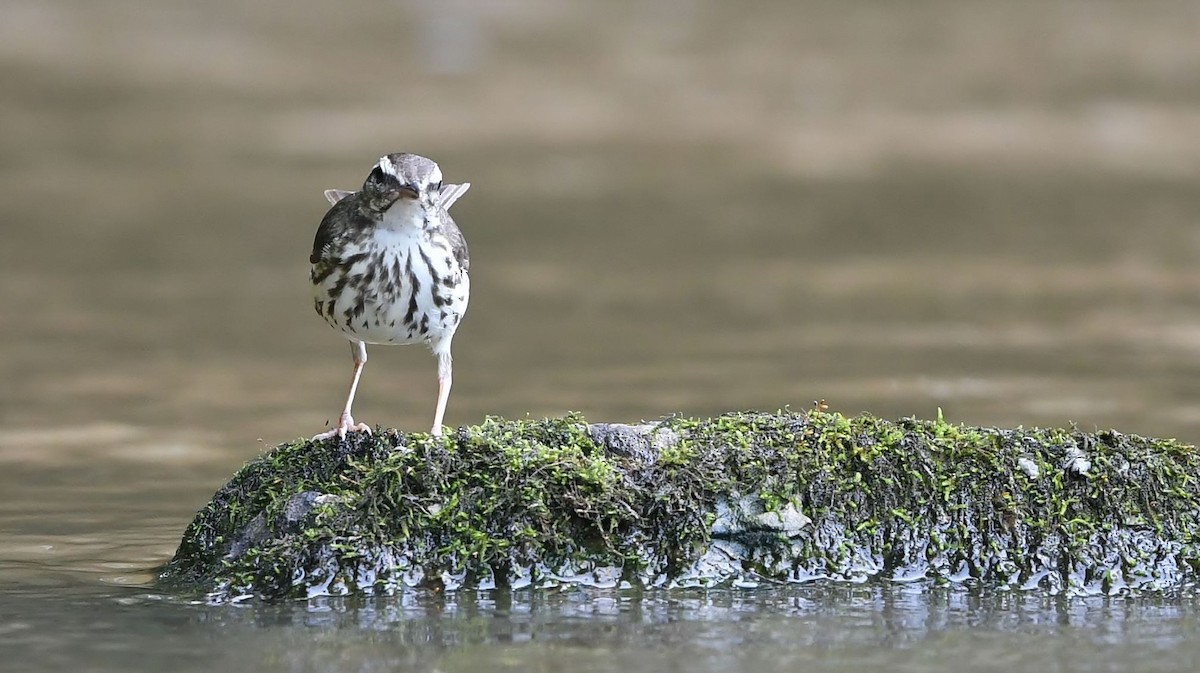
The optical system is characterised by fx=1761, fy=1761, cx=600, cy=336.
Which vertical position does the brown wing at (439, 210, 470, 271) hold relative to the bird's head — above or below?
below

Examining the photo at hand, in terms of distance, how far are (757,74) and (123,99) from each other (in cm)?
839

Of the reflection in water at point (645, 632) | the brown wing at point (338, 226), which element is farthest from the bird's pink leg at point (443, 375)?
the reflection in water at point (645, 632)

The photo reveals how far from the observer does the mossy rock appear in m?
7.76

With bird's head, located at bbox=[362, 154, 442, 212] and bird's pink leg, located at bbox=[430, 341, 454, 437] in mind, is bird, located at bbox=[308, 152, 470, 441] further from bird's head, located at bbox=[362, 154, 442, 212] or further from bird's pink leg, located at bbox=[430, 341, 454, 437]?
bird's pink leg, located at bbox=[430, 341, 454, 437]

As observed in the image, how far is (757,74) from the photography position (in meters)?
23.9

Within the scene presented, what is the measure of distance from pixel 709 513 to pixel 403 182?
6.53 feet

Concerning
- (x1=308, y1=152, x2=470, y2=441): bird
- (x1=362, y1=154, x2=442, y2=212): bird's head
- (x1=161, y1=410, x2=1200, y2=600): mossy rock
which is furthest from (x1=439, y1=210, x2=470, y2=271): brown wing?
(x1=161, y1=410, x2=1200, y2=600): mossy rock

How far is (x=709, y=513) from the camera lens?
785 centimetres

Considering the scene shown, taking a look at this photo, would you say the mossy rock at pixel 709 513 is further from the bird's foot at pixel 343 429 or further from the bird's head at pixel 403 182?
the bird's head at pixel 403 182

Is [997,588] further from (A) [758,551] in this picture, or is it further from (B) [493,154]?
(B) [493,154]

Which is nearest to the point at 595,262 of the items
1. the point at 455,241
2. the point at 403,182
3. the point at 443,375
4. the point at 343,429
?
the point at 443,375

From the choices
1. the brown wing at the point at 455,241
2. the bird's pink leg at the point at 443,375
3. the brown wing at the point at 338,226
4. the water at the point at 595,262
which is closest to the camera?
the water at the point at 595,262

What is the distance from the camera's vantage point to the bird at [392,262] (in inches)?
306

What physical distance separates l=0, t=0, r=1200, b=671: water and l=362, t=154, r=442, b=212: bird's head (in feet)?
5.72
